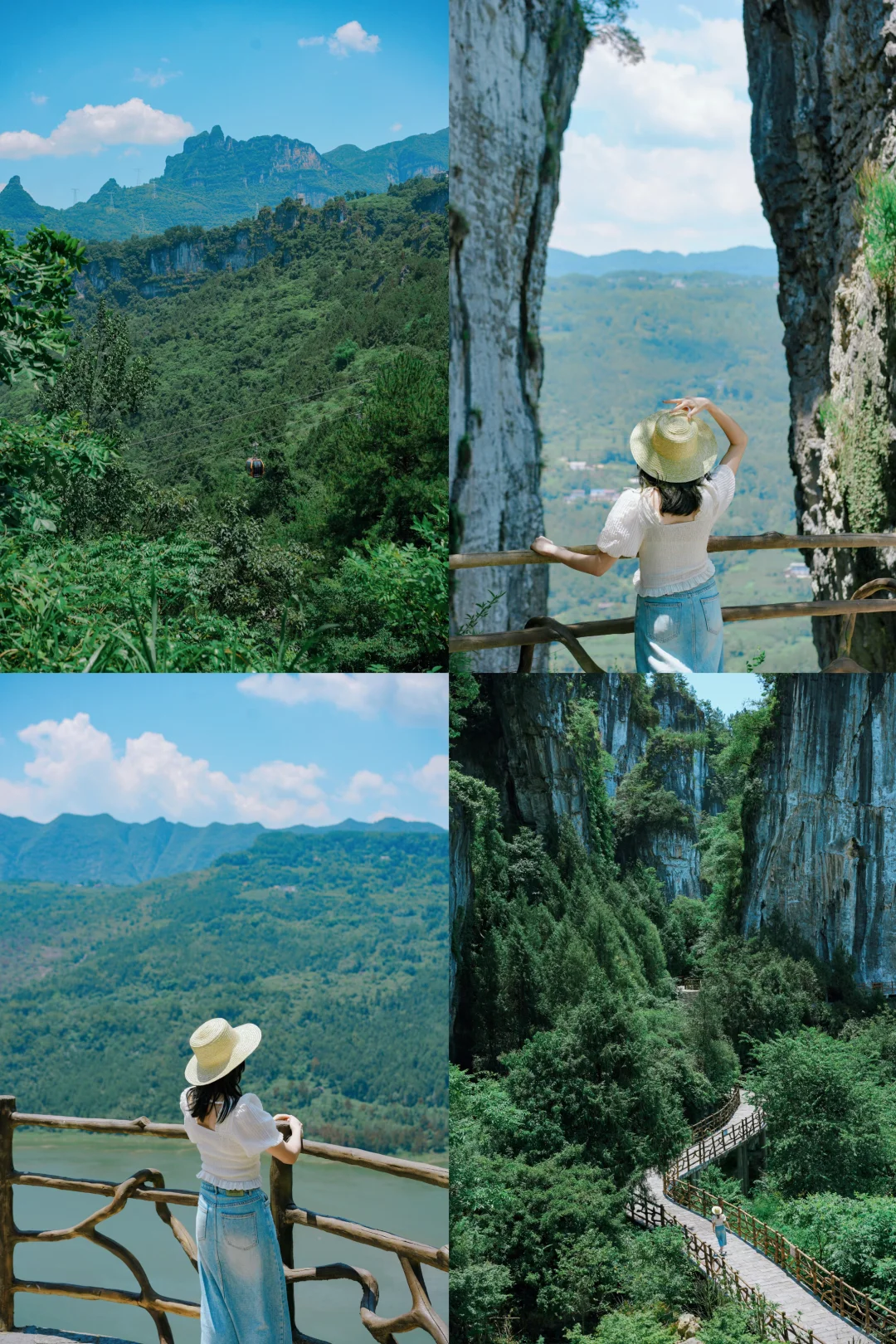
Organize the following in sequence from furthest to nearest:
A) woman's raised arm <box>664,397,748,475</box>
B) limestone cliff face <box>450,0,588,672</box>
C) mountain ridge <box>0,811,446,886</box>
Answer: limestone cliff face <box>450,0,588,672</box> → mountain ridge <box>0,811,446,886</box> → woman's raised arm <box>664,397,748,475</box>

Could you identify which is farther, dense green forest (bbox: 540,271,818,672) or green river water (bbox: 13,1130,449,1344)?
dense green forest (bbox: 540,271,818,672)

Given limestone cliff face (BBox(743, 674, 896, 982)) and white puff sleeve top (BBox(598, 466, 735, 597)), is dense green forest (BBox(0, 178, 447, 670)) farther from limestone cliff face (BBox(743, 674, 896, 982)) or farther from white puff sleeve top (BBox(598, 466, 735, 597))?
limestone cliff face (BBox(743, 674, 896, 982))

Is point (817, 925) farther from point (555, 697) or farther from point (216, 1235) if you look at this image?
point (216, 1235)

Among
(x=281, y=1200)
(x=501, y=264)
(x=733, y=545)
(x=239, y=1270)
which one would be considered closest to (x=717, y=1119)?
(x=281, y=1200)

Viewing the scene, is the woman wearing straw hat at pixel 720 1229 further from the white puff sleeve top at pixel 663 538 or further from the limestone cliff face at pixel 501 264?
the limestone cliff face at pixel 501 264


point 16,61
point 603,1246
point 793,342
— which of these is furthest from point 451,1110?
point 793,342

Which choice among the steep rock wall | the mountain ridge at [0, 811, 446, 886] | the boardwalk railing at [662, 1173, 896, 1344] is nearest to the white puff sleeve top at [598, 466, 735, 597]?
the steep rock wall

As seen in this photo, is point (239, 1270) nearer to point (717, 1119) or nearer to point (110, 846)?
point (717, 1119)
